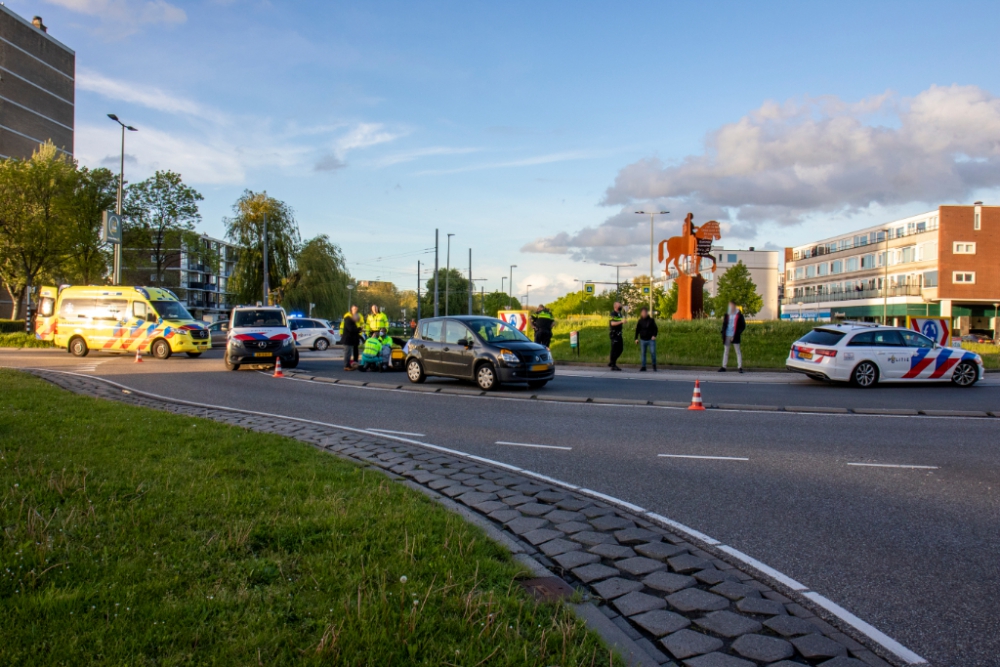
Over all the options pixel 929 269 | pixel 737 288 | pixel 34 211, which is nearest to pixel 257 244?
pixel 34 211

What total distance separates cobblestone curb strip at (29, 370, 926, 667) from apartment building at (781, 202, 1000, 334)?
63774 millimetres

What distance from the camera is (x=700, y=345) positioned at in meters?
26.2

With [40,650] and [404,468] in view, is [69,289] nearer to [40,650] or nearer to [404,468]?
[404,468]

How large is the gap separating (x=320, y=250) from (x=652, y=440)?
49629mm

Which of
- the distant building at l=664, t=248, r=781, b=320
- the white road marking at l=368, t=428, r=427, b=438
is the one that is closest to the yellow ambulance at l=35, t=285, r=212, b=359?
the white road marking at l=368, t=428, r=427, b=438

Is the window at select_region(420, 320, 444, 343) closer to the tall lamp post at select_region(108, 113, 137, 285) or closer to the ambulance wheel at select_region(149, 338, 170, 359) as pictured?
the ambulance wheel at select_region(149, 338, 170, 359)

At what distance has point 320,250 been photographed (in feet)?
182

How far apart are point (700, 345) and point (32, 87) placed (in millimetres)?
70234

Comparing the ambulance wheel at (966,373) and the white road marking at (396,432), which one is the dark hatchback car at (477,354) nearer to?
the white road marking at (396,432)

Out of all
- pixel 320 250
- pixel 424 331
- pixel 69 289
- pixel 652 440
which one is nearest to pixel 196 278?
pixel 320 250

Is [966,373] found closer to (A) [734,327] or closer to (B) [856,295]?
(A) [734,327]

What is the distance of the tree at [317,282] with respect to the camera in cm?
5441

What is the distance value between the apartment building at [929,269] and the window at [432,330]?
55.3 m

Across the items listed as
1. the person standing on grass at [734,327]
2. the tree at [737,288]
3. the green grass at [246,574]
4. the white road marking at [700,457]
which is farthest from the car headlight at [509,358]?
the tree at [737,288]
